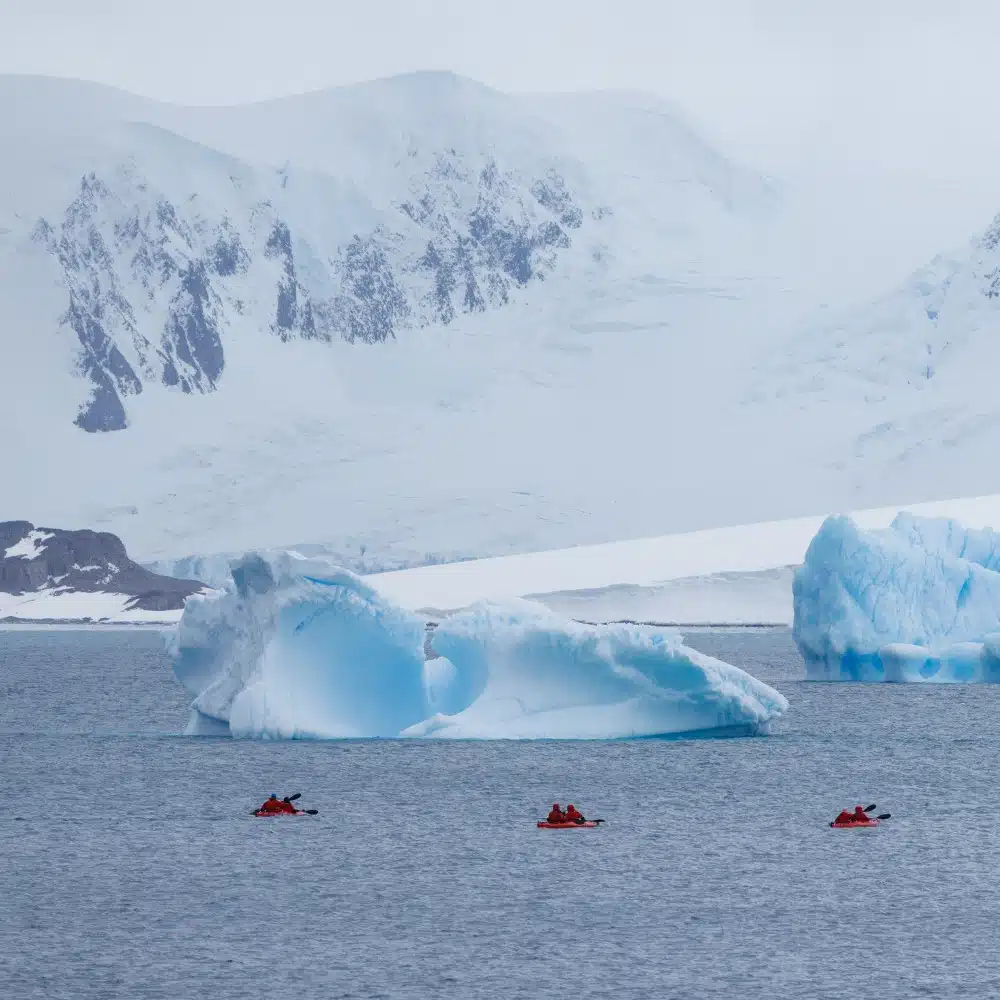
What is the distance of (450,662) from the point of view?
39.1 meters

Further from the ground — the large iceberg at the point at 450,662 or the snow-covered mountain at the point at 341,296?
the snow-covered mountain at the point at 341,296

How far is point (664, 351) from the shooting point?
18850 cm

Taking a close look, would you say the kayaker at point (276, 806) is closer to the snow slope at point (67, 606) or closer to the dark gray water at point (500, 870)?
the dark gray water at point (500, 870)

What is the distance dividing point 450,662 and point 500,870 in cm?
1253

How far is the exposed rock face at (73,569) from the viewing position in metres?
133

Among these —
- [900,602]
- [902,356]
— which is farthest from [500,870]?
[902,356]

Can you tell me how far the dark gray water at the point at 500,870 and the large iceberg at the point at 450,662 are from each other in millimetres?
879

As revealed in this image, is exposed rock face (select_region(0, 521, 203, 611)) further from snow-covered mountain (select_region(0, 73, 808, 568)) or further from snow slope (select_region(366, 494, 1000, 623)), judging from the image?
snow-covered mountain (select_region(0, 73, 808, 568))

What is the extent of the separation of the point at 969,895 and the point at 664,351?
164895mm

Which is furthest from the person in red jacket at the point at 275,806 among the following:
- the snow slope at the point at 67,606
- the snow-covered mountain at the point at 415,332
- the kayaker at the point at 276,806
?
the snow-covered mountain at the point at 415,332

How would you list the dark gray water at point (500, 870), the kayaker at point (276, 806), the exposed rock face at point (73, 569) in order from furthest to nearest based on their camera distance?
the exposed rock face at point (73, 569)
the kayaker at point (276, 806)
the dark gray water at point (500, 870)

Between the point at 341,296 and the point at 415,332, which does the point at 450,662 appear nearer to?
the point at 341,296

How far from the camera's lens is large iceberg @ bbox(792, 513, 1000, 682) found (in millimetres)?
54469

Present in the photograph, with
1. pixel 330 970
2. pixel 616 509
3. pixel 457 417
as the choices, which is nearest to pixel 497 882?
pixel 330 970
